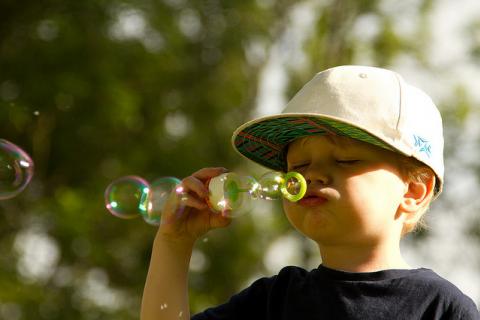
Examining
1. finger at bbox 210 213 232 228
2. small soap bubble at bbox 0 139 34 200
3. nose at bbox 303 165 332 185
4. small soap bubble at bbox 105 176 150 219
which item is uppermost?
small soap bubble at bbox 0 139 34 200

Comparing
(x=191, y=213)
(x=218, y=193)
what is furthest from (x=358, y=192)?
(x=191, y=213)

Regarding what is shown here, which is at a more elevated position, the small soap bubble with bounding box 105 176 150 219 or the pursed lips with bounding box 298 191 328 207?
the small soap bubble with bounding box 105 176 150 219

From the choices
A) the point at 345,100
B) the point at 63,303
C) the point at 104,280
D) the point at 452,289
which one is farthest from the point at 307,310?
the point at 104,280

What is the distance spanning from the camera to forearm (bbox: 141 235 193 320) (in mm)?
2434

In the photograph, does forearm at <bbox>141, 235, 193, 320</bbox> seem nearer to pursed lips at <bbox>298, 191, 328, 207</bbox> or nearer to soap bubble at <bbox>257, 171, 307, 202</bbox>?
soap bubble at <bbox>257, 171, 307, 202</bbox>

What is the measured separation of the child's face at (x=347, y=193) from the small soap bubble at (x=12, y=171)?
1496 millimetres

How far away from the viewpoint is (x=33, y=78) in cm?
949

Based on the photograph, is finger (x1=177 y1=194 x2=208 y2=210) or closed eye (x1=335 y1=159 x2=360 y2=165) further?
finger (x1=177 y1=194 x2=208 y2=210)

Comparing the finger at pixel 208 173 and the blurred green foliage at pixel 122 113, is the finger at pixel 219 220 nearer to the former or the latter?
the finger at pixel 208 173

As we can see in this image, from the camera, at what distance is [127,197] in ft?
10.3

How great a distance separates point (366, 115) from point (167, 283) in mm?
732

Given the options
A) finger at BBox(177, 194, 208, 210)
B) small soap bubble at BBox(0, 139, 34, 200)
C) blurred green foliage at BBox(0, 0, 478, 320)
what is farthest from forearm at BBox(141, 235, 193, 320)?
blurred green foliage at BBox(0, 0, 478, 320)

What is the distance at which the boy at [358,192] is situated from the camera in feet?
7.08

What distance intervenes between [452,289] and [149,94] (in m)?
9.87
